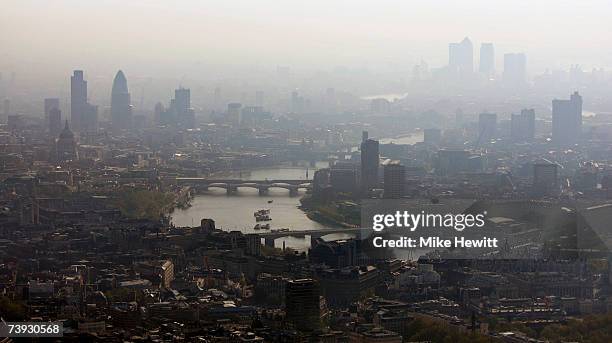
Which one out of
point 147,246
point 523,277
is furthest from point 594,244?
point 147,246

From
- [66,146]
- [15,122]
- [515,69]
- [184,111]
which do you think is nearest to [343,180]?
[15,122]

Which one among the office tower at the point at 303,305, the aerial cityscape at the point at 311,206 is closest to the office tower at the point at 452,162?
the aerial cityscape at the point at 311,206

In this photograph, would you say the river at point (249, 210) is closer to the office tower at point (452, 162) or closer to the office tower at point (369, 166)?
the office tower at point (369, 166)

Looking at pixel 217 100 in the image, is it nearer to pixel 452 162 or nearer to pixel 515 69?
pixel 515 69

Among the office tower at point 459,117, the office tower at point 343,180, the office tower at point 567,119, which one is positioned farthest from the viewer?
the office tower at point 459,117

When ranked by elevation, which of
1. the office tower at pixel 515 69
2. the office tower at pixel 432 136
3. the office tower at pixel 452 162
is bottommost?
the office tower at pixel 452 162

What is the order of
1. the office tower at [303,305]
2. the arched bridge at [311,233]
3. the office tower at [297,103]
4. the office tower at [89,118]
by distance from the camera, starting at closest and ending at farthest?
A: the office tower at [303,305] → the arched bridge at [311,233] → the office tower at [89,118] → the office tower at [297,103]
